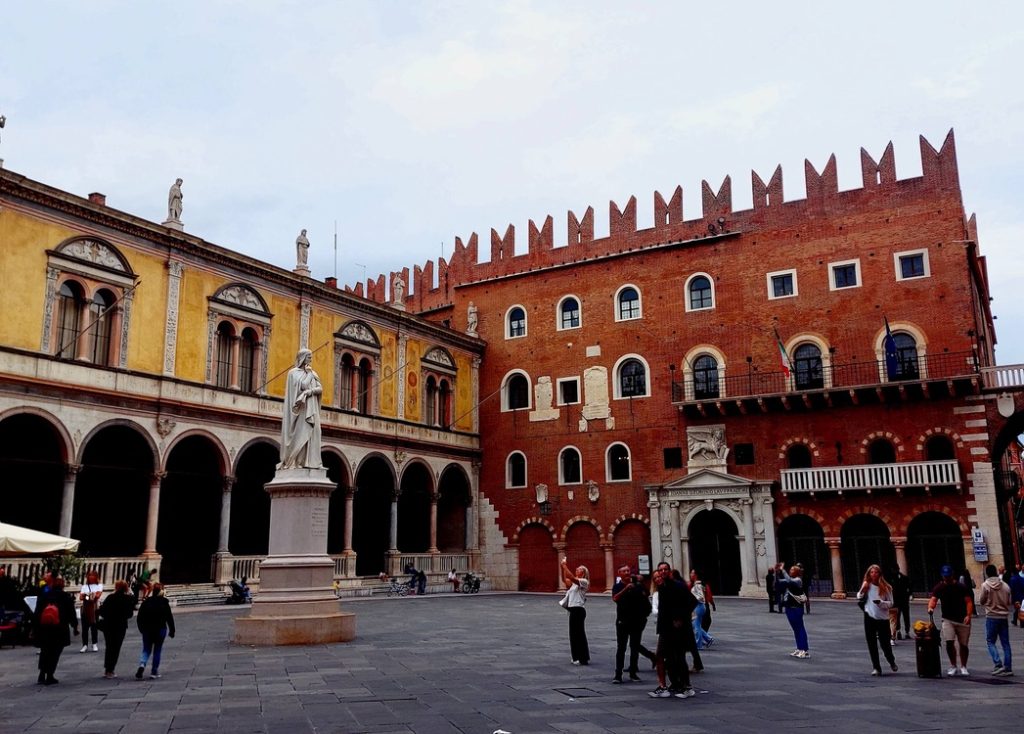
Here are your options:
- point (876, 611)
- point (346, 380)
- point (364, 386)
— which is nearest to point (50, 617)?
point (876, 611)

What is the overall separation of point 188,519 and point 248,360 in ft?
18.3

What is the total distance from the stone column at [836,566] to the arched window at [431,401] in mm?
14287

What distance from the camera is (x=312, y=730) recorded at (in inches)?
286

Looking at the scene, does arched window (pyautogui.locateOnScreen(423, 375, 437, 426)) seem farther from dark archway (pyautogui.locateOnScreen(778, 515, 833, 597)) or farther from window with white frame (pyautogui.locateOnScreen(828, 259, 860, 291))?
window with white frame (pyautogui.locateOnScreen(828, 259, 860, 291))

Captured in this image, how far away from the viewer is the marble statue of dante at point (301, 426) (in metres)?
13.9

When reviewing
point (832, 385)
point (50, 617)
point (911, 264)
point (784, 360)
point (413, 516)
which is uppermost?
point (911, 264)

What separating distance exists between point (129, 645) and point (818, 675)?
10.5m

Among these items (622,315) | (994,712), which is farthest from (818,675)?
(622,315)

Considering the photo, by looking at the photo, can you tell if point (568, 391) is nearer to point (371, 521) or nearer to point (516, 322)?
point (516, 322)

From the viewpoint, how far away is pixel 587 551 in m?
31.4

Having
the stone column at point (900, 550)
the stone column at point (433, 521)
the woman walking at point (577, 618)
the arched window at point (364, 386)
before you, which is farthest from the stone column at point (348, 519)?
the woman walking at point (577, 618)

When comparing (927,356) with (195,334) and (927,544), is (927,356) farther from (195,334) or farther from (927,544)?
(195,334)

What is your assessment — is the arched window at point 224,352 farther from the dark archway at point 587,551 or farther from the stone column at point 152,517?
the dark archway at point 587,551

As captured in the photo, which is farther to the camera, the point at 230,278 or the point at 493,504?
the point at 493,504
